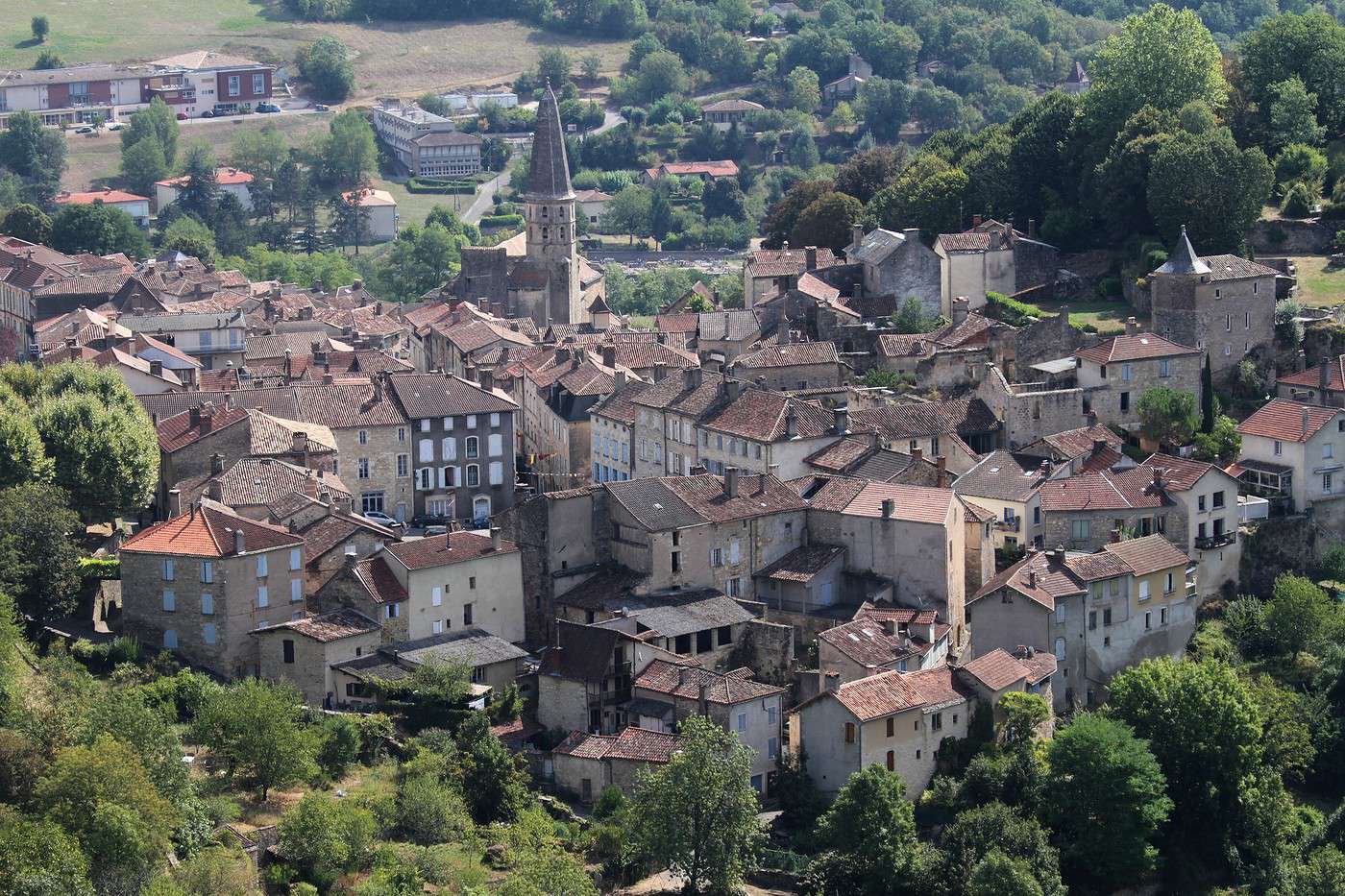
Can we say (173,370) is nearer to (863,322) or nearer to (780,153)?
(863,322)

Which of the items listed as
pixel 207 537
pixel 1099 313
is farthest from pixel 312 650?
pixel 1099 313

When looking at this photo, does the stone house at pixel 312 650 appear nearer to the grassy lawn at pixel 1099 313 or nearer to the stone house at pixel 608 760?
the stone house at pixel 608 760

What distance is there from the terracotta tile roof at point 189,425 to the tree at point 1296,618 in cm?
2866

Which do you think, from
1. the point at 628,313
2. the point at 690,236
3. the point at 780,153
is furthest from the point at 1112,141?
the point at 780,153

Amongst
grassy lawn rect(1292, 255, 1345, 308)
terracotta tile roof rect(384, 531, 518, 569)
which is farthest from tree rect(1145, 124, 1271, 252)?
terracotta tile roof rect(384, 531, 518, 569)

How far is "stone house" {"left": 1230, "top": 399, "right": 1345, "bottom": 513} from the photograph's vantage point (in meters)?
66.8

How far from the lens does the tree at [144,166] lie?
15250cm

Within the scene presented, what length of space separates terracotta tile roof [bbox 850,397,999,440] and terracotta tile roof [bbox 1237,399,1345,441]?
24.2ft

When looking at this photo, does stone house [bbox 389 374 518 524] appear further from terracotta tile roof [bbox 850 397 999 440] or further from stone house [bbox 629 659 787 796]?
stone house [bbox 629 659 787 796]

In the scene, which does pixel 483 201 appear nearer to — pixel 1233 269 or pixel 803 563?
pixel 1233 269

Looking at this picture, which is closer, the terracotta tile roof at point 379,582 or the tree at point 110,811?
the tree at point 110,811

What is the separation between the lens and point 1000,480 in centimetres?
6462

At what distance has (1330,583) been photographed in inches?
2574

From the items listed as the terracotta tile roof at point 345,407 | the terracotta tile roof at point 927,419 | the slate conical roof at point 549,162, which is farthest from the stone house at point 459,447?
the slate conical roof at point 549,162
